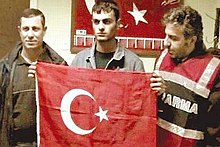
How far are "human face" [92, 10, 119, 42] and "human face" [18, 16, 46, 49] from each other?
0.99 feet

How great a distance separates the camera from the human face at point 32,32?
8.45 feet

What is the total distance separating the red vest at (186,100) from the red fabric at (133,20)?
1.15 m

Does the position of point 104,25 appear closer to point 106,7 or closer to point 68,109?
point 106,7

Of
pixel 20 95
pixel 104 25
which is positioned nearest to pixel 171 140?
pixel 104 25

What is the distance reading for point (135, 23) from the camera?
11.5 feet

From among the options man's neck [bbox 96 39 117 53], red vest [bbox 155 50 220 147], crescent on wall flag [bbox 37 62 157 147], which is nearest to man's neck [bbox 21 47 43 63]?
crescent on wall flag [bbox 37 62 157 147]

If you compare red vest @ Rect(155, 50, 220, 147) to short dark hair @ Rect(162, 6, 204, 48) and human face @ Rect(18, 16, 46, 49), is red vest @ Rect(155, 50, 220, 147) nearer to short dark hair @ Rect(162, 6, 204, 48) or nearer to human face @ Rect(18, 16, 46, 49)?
short dark hair @ Rect(162, 6, 204, 48)

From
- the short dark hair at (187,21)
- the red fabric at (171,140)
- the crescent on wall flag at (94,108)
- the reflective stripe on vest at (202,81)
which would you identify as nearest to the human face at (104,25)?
the crescent on wall flag at (94,108)

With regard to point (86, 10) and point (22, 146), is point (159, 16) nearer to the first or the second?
point (86, 10)

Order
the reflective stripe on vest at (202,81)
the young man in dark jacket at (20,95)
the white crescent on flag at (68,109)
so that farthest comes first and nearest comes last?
the young man in dark jacket at (20,95) → the white crescent on flag at (68,109) → the reflective stripe on vest at (202,81)

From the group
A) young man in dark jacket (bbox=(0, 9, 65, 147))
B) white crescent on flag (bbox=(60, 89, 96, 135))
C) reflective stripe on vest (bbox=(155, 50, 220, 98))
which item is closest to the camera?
reflective stripe on vest (bbox=(155, 50, 220, 98))

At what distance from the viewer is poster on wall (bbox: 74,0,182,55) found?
3.48 m

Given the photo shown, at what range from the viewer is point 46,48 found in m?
2.68

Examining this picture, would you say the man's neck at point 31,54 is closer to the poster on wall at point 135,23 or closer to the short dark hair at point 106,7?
the short dark hair at point 106,7
